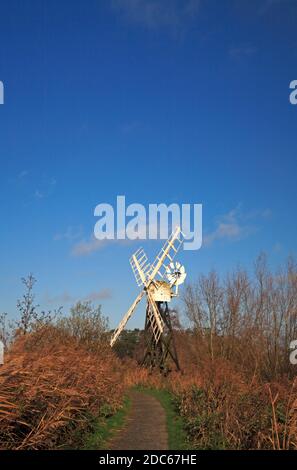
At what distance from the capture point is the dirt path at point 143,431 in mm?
11414

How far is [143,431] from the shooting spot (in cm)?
1364

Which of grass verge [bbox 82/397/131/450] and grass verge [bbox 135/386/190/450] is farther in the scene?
grass verge [bbox 135/386/190/450]

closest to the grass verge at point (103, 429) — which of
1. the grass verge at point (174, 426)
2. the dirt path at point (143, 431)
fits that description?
the dirt path at point (143, 431)

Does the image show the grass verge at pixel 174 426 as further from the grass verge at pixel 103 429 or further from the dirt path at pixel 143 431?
the grass verge at pixel 103 429

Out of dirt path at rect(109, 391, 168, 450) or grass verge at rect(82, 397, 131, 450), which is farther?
dirt path at rect(109, 391, 168, 450)

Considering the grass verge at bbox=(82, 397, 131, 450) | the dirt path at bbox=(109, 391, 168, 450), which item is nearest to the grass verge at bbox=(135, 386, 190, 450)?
the dirt path at bbox=(109, 391, 168, 450)

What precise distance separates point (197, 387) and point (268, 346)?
698 inches

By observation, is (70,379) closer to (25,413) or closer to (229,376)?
(25,413)

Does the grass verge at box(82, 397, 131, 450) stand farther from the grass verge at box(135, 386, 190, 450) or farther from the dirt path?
the grass verge at box(135, 386, 190, 450)

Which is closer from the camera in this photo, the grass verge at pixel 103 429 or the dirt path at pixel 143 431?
the grass verge at pixel 103 429

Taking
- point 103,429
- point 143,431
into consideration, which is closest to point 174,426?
point 143,431

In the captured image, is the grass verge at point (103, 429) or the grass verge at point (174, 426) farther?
the grass verge at point (174, 426)

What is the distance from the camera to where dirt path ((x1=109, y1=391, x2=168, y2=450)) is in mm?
11414

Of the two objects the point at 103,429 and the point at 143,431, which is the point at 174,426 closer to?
the point at 143,431
